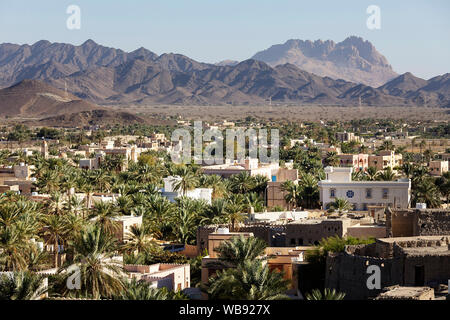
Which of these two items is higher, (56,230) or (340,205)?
(56,230)

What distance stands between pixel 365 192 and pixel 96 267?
87.1ft

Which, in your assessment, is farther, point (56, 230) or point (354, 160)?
point (354, 160)

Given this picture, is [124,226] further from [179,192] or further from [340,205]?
[340,205]

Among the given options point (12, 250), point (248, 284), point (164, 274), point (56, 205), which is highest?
point (56, 205)

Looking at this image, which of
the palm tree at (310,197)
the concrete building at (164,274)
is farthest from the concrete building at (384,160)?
the concrete building at (164,274)

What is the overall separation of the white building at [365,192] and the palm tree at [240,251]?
905 inches

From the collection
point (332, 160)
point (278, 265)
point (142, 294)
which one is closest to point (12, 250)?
point (278, 265)

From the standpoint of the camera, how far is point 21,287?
2312 centimetres

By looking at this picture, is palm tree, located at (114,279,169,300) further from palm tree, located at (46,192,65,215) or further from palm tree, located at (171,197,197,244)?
palm tree, located at (46,192,65,215)

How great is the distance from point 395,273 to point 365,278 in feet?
2.79

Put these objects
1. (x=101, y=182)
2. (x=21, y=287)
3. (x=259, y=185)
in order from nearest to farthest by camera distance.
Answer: (x=21, y=287) < (x=259, y=185) < (x=101, y=182)

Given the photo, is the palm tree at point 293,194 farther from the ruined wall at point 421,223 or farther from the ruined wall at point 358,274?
the ruined wall at point 358,274

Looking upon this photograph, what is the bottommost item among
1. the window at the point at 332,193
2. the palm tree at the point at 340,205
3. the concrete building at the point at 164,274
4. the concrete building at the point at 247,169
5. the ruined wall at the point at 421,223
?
the concrete building at the point at 164,274

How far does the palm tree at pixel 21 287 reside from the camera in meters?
23.0
